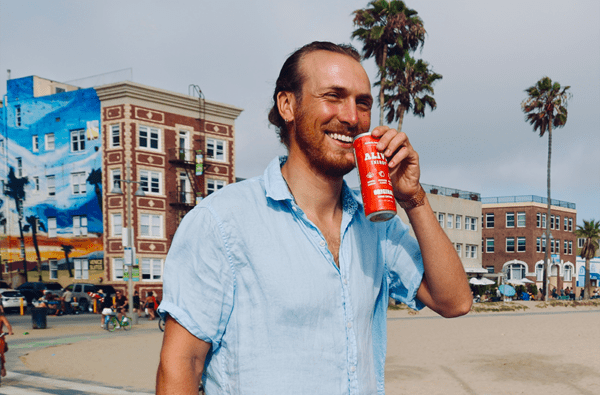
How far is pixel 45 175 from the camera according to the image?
4638 cm

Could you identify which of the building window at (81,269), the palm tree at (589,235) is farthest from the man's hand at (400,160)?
the palm tree at (589,235)

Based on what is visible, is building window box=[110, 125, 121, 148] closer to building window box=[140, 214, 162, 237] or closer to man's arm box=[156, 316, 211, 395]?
building window box=[140, 214, 162, 237]

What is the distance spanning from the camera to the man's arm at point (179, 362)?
188 centimetres

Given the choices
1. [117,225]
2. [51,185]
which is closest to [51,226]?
[51,185]

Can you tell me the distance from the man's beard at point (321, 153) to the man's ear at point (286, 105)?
0.27ft

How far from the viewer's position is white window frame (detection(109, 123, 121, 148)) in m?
41.5

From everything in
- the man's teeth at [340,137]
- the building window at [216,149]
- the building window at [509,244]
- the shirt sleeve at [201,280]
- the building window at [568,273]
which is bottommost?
the building window at [568,273]

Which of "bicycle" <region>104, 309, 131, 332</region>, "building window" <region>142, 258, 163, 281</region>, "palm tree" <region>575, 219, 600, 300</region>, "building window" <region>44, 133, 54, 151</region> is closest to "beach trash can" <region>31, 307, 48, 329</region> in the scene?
"bicycle" <region>104, 309, 131, 332</region>

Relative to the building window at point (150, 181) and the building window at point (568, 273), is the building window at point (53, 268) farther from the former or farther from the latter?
the building window at point (568, 273)

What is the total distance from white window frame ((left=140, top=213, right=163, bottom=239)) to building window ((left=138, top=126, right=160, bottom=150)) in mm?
4803

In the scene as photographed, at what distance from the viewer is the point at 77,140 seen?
44.3m

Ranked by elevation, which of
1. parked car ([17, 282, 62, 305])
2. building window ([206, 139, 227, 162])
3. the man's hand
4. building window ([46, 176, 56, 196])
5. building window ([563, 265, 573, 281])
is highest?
building window ([206, 139, 227, 162])

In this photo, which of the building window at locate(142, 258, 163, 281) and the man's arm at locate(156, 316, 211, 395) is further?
the building window at locate(142, 258, 163, 281)

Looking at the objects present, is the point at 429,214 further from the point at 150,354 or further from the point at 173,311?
the point at 150,354
